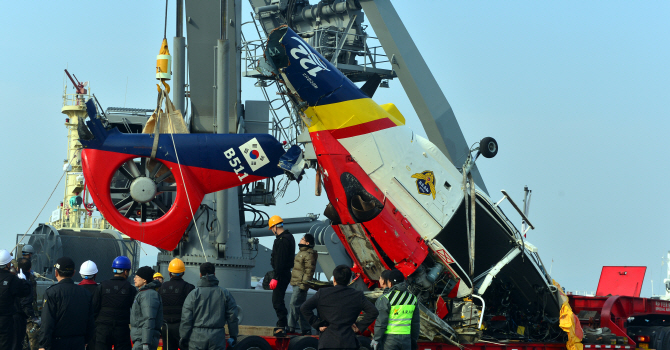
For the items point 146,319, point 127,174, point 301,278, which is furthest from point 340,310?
point 127,174

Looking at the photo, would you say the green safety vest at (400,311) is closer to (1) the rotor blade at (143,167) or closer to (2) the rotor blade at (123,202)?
(1) the rotor blade at (143,167)

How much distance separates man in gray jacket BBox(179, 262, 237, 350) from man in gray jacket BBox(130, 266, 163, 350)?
31 centimetres

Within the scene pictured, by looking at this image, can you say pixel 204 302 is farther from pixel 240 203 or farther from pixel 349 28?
pixel 349 28

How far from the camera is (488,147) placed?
36.6 feet

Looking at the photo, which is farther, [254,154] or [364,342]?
[254,154]

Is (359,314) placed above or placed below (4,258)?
below

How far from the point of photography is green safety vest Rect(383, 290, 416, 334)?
8008mm

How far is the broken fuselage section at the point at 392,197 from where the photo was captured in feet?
34.5

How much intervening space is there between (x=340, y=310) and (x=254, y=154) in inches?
180

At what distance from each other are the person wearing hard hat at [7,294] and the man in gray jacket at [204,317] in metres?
2.34

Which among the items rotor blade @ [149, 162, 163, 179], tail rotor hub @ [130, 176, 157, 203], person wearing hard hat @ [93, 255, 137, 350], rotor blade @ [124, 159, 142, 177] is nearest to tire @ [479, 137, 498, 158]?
rotor blade @ [149, 162, 163, 179]

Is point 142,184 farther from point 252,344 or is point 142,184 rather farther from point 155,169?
point 252,344

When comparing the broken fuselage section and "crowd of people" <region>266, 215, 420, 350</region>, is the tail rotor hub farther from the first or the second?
"crowd of people" <region>266, 215, 420, 350</region>

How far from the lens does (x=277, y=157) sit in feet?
38.4
